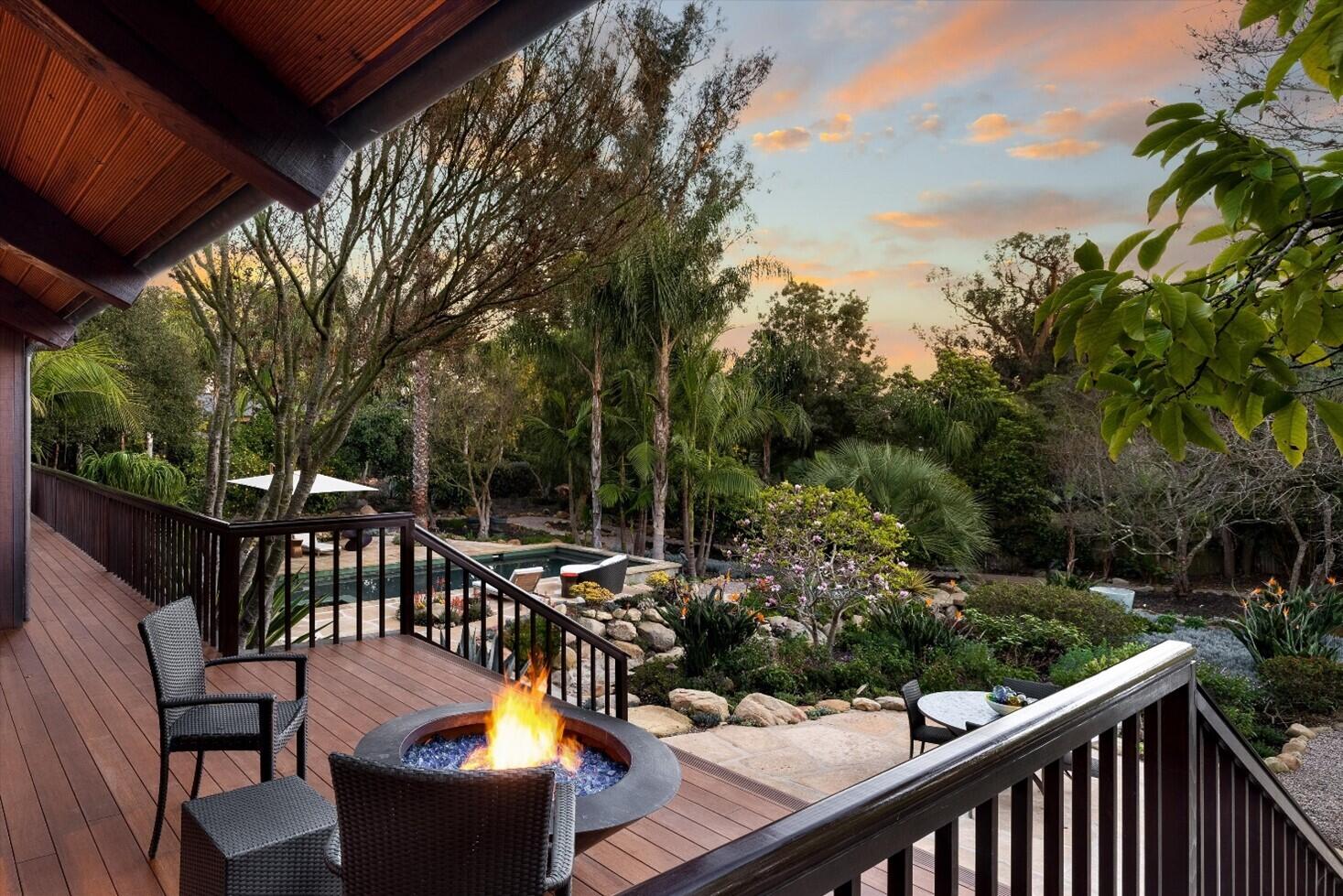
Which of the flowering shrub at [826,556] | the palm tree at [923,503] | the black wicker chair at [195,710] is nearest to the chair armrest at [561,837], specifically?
the black wicker chair at [195,710]

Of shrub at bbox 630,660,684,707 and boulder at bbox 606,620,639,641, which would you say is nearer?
shrub at bbox 630,660,684,707

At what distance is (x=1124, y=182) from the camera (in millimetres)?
14102

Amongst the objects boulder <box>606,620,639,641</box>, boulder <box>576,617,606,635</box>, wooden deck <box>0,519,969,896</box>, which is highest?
wooden deck <box>0,519,969,896</box>

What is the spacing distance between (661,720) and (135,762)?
3.47 m

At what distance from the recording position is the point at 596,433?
16.0 m

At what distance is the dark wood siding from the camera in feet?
17.1

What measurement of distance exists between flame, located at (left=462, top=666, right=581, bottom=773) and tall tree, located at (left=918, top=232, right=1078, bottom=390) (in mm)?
19239

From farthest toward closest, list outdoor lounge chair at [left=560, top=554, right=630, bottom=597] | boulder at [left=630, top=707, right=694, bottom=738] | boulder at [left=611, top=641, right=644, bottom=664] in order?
1. outdoor lounge chair at [left=560, top=554, right=630, bottom=597]
2. boulder at [left=611, top=641, right=644, bottom=664]
3. boulder at [left=630, top=707, right=694, bottom=738]

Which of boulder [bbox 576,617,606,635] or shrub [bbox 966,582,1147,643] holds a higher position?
shrub [bbox 966,582,1147,643]

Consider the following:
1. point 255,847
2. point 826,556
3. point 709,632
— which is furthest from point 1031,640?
point 255,847

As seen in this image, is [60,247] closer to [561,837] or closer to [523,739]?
[523,739]

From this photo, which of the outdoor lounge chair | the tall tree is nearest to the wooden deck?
the outdoor lounge chair

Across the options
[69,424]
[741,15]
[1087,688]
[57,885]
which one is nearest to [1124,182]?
[741,15]

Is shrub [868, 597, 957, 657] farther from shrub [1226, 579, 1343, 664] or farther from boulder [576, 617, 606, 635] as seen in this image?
boulder [576, 617, 606, 635]
